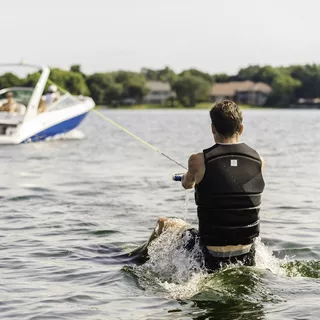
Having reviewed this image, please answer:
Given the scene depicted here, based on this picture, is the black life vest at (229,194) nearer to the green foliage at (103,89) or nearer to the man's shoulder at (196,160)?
the man's shoulder at (196,160)

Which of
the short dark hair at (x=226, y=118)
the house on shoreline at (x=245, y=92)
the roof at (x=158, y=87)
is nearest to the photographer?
the short dark hair at (x=226, y=118)

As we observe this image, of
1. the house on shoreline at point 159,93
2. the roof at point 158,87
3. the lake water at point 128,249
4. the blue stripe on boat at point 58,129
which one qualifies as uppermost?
the roof at point 158,87

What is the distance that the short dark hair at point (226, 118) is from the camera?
727 centimetres

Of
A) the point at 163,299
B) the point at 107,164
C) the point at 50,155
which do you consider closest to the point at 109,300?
the point at 163,299

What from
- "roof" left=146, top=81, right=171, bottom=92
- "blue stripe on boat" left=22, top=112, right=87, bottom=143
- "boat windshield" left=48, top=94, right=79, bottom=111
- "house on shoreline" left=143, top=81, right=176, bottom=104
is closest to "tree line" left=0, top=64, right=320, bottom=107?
"house on shoreline" left=143, top=81, right=176, bottom=104

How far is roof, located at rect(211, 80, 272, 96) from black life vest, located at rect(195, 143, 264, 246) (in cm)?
17156

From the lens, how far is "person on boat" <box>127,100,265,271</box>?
7332 millimetres

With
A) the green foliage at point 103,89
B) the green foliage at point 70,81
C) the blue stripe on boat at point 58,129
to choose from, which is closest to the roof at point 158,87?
the green foliage at point 103,89

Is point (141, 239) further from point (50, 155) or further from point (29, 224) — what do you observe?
point (50, 155)

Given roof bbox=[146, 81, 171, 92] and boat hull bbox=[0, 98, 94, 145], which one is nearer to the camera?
boat hull bbox=[0, 98, 94, 145]

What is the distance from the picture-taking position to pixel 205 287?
7820 millimetres

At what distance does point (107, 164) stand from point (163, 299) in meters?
16.5

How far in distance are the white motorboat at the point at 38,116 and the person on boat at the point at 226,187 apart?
2200 centimetres

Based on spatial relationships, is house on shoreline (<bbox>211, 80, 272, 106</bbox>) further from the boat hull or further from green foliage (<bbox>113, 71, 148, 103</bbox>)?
the boat hull
